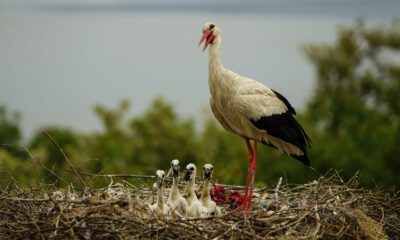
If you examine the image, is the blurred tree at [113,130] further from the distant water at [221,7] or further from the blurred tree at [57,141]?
the distant water at [221,7]

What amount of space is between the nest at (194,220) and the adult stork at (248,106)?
95 centimetres

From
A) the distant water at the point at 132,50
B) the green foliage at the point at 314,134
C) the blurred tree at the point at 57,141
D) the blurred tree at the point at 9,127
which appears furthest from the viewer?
the distant water at the point at 132,50

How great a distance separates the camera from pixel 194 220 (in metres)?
7.69

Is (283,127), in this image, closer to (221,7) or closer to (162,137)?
(162,137)

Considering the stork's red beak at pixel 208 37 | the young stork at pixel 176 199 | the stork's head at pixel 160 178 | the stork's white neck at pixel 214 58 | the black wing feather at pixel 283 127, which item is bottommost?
the young stork at pixel 176 199

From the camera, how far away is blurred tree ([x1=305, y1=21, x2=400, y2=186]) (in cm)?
2945

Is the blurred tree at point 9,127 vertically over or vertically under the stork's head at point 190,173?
under

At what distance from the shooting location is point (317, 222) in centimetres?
785

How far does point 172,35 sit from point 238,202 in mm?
105323

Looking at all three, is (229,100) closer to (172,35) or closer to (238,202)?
(238,202)

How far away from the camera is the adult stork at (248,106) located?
9.45 metres

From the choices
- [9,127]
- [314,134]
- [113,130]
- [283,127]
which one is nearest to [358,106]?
[314,134]

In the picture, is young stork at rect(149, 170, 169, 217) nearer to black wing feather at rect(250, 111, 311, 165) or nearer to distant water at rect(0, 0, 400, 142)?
black wing feather at rect(250, 111, 311, 165)

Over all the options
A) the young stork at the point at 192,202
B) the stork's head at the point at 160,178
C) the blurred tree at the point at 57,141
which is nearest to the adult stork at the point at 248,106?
the young stork at the point at 192,202
